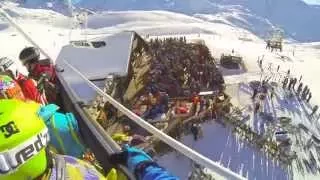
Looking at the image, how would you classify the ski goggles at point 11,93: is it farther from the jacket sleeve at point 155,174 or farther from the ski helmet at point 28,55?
the ski helmet at point 28,55

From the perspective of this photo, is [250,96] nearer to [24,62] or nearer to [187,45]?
[187,45]

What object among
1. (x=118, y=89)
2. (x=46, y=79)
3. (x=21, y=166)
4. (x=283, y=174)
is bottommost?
(x=283, y=174)

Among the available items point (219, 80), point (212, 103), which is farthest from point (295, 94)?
point (212, 103)

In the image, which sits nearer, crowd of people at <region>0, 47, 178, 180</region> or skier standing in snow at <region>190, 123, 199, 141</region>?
crowd of people at <region>0, 47, 178, 180</region>

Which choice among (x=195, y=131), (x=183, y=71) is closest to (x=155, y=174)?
(x=195, y=131)

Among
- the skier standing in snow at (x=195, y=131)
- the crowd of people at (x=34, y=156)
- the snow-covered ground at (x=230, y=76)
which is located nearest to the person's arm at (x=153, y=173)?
the crowd of people at (x=34, y=156)

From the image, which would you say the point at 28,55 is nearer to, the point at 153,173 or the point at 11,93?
the point at 11,93

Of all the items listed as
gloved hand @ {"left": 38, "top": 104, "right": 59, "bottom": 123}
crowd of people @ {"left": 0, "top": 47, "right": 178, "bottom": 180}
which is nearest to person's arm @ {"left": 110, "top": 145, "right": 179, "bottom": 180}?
crowd of people @ {"left": 0, "top": 47, "right": 178, "bottom": 180}

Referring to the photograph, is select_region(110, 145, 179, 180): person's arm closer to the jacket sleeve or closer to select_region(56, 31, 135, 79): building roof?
the jacket sleeve
